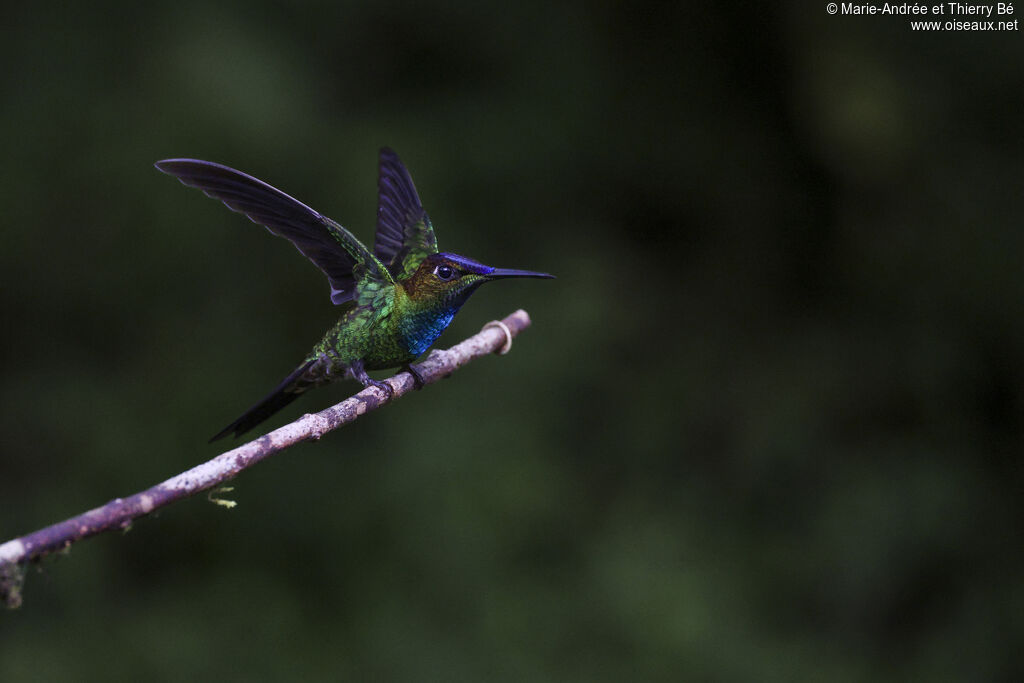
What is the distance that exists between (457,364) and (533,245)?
7.00ft

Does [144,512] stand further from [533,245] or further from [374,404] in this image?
[533,245]

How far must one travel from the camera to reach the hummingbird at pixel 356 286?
4.63 ft

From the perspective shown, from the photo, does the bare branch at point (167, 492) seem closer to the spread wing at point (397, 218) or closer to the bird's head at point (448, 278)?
the bird's head at point (448, 278)

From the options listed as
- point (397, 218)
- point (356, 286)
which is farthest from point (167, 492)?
point (397, 218)

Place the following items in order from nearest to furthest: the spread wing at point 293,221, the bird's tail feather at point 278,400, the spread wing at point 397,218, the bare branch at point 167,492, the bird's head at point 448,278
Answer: the bare branch at point 167,492
the spread wing at point 293,221
the bird's head at point 448,278
the bird's tail feather at point 278,400
the spread wing at point 397,218

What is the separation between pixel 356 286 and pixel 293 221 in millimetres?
232

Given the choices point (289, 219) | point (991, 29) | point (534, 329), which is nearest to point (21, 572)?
point (289, 219)

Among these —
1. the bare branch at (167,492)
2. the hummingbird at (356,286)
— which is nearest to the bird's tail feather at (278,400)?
the hummingbird at (356,286)

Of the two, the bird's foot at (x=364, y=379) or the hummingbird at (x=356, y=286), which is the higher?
the hummingbird at (x=356, y=286)

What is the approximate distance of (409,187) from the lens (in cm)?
199

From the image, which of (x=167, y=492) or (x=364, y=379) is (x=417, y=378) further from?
(x=167, y=492)

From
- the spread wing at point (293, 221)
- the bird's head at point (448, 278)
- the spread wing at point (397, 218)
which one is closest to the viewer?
the spread wing at point (293, 221)

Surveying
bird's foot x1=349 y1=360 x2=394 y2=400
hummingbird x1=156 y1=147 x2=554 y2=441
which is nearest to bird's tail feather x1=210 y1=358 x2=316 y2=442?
hummingbird x1=156 y1=147 x2=554 y2=441

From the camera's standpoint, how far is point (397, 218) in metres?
1.97
